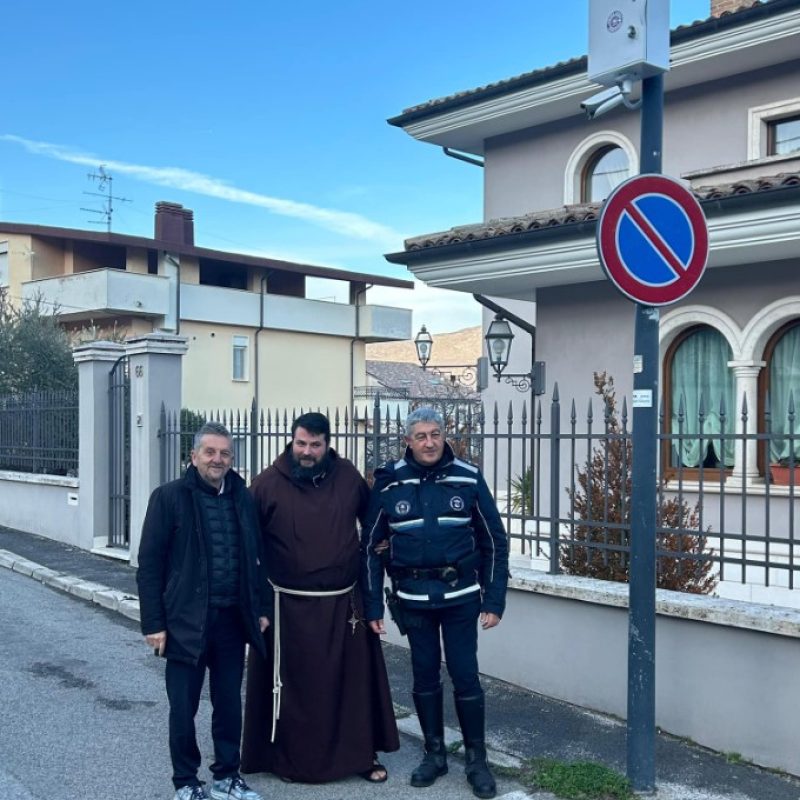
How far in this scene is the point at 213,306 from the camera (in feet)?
119

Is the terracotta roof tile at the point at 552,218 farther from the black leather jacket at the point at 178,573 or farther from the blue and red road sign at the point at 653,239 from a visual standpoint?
the black leather jacket at the point at 178,573

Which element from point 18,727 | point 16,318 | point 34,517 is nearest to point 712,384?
A: point 18,727

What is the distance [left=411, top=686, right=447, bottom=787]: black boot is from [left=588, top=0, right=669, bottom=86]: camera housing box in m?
3.08

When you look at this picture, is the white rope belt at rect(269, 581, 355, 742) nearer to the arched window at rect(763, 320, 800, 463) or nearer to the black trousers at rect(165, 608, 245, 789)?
the black trousers at rect(165, 608, 245, 789)

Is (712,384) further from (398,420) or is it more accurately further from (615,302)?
(398,420)

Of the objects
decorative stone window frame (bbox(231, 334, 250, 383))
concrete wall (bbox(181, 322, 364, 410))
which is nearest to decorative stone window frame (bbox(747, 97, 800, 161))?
concrete wall (bbox(181, 322, 364, 410))

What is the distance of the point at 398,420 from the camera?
722 centimetres

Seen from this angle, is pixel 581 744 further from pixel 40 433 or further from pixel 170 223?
pixel 170 223

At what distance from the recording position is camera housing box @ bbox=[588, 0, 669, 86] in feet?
14.5

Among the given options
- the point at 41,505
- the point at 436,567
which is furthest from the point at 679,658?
the point at 41,505

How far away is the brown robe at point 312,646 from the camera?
4.76m

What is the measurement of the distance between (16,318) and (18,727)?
14194mm

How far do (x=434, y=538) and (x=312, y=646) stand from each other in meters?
0.82

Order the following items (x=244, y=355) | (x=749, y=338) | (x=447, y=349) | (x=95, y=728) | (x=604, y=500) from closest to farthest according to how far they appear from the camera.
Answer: (x=95, y=728) → (x=604, y=500) → (x=749, y=338) → (x=244, y=355) → (x=447, y=349)
